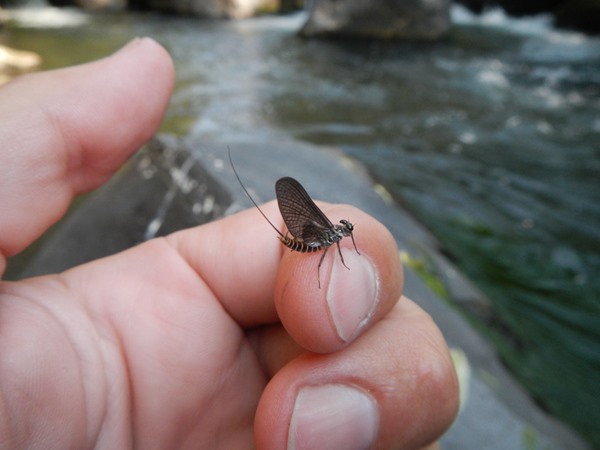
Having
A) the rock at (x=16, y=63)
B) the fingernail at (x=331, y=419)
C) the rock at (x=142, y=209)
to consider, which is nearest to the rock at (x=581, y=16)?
the rock at (x=16, y=63)

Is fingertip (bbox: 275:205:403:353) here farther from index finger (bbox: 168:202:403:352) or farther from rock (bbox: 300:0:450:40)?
rock (bbox: 300:0:450:40)

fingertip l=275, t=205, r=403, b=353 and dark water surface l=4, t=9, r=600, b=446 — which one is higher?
fingertip l=275, t=205, r=403, b=353

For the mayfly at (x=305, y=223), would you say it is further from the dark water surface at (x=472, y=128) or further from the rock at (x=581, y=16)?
the rock at (x=581, y=16)

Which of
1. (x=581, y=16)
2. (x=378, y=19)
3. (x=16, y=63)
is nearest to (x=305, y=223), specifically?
(x=16, y=63)

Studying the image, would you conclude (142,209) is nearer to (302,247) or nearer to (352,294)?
(302,247)

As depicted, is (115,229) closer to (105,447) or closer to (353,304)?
(105,447)

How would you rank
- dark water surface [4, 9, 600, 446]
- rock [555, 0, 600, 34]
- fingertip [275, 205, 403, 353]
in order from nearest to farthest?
1. fingertip [275, 205, 403, 353]
2. dark water surface [4, 9, 600, 446]
3. rock [555, 0, 600, 34]

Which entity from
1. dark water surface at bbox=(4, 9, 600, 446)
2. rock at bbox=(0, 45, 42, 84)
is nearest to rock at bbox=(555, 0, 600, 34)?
dark water surface at bbox=(4, 9, 600, 446)
